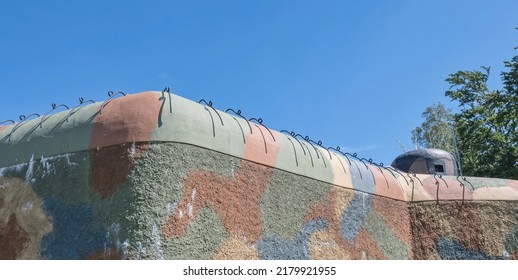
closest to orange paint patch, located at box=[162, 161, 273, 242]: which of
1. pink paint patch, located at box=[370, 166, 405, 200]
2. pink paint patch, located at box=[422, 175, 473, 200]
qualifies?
pink paint patch, located at box=[370, 166, 405, 200]

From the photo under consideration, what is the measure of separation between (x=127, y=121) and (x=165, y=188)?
0.76 metres

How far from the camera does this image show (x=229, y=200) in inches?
236

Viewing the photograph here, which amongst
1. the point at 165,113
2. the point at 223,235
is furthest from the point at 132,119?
the point at 223,235

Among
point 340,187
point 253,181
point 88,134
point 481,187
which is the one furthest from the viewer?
point 481,187

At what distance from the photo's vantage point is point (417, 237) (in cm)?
916

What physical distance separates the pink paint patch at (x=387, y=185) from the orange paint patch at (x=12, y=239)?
4985 mm

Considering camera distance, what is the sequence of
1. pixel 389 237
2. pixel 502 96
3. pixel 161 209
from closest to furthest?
pixel 161 209 → pixel 389 237 → pixel 502 96

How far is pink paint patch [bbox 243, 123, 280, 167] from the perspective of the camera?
6.36m

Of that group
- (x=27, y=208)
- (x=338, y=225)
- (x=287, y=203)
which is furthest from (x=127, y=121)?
(x=338, y=225)

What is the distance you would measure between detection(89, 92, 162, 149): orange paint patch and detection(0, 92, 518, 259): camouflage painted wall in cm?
1

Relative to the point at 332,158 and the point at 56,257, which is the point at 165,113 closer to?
the point at 56,257

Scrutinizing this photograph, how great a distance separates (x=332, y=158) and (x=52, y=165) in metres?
3.73

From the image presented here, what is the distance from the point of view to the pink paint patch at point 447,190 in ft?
30.5

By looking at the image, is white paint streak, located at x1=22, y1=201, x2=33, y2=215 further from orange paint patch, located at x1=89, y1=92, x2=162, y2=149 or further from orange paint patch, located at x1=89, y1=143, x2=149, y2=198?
orange paint patch, located at x1=89, y1=92, x2=162, y2=149
